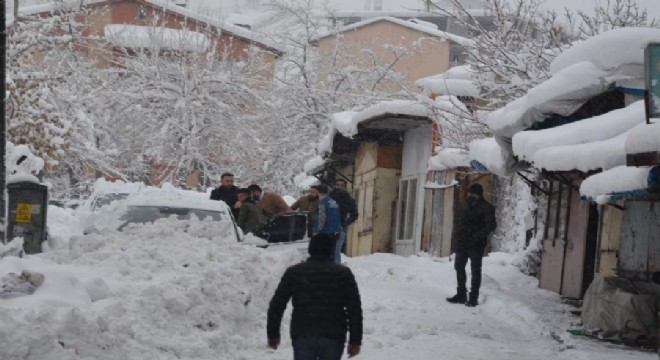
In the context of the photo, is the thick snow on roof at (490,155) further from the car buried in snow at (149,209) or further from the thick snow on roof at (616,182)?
the car buried in snow at (149,209)

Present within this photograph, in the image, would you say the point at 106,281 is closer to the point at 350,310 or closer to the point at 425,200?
the point at 350,310

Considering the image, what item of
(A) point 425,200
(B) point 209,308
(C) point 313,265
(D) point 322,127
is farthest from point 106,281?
(D) point 322,127

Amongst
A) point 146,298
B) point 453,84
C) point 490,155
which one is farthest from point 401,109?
point 146,298

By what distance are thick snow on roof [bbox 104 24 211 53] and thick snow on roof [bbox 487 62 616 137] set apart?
32.3 m

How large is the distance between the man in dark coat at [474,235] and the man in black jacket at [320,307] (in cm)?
750

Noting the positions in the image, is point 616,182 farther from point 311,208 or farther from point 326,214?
point 311,208

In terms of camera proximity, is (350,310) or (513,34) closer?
(350,310)

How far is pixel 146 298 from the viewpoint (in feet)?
29.5

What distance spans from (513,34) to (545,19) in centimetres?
69

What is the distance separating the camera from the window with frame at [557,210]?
16.3m

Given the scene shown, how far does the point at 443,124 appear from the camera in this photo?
20484mm

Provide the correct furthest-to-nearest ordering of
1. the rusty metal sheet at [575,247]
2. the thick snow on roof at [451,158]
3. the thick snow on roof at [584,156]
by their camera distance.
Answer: the thick snow on roof at [451,158] < the rusty metal sheet at [575,247] < the thick snow on roof at [584,156]

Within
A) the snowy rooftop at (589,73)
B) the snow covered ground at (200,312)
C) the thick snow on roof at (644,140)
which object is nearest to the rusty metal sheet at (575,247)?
the snow covered ground at (200,312)

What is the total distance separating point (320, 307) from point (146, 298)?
332 cm
